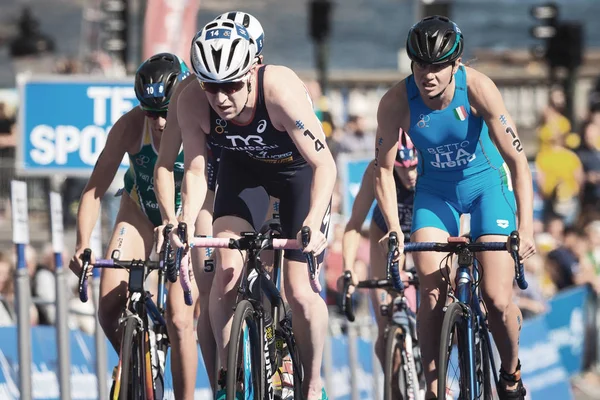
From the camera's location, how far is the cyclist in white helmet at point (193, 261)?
7590mm

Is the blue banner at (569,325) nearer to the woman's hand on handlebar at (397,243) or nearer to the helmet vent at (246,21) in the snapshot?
the woman's hand on handlebar at (397,243)

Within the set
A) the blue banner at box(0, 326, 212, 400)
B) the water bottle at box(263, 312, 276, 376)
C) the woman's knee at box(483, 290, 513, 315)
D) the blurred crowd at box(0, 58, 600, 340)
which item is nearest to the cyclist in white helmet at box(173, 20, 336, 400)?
the water bottle at box(263, 312, 276, 376)

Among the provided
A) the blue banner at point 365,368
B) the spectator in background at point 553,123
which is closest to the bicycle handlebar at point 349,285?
the blue banner at point 365,368

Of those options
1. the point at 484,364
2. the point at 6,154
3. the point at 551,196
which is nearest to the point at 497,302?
the point at 484,364

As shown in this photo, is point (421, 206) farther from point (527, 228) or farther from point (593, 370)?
point (593, 370)

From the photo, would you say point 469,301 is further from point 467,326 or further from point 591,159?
point 591,159

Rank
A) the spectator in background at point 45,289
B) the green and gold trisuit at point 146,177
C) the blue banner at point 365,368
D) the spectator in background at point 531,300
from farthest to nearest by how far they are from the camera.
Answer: the spectator in background at point 531,300, the blue banner at point 365,368, the spectator in background at point 45,289, the green and gold trisuit at point 146,177

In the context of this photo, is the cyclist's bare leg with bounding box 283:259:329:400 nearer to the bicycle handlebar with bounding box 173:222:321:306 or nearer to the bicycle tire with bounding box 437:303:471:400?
the bicycle handlebar with bounding box 173:222:321:306

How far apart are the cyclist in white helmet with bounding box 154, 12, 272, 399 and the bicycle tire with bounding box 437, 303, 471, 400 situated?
1.48 meters

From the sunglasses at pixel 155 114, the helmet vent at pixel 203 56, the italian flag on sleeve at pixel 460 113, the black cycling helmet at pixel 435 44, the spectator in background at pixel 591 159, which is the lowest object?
the italian flag on sleeve at pixel 460 113

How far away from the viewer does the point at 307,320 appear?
7.59m

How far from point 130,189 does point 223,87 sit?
1787mm

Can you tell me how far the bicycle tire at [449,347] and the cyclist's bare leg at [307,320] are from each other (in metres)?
0.73

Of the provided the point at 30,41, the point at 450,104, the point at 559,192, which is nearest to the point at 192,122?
the point at 450,104
